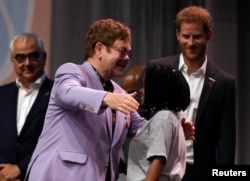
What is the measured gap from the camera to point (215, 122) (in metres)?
3.03

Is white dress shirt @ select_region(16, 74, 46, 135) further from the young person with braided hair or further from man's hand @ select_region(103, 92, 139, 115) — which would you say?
man's hand @ select_region(103, 92, 139, 115)

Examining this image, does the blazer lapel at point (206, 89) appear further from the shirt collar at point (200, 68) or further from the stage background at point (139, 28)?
the stage background at point (139, 28)

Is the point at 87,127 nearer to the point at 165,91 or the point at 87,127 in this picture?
the point at 87,127

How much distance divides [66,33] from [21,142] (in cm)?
145

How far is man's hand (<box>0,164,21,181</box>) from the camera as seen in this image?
2.95 meters

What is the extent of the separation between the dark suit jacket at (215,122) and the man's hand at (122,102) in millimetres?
1043

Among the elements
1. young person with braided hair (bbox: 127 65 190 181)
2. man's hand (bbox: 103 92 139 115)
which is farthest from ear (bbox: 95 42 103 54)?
man's hand (bbox: 103 92 139 115)

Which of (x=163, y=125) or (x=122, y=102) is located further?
(x=163, y=125)

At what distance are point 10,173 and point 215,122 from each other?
1033 millimetres

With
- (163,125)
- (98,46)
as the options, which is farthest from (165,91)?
(98,46)

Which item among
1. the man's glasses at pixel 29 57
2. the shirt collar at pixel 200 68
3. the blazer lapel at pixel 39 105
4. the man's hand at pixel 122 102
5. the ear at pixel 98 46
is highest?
the ear at pixel 98 46

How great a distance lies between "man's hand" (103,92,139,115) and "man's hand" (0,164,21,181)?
3.60 ft

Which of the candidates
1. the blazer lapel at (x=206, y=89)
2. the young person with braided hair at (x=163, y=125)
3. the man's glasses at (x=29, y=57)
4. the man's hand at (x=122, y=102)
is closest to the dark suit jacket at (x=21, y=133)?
the man's glasses at (x=29, y=57)

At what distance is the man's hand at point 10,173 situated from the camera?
2.95m
